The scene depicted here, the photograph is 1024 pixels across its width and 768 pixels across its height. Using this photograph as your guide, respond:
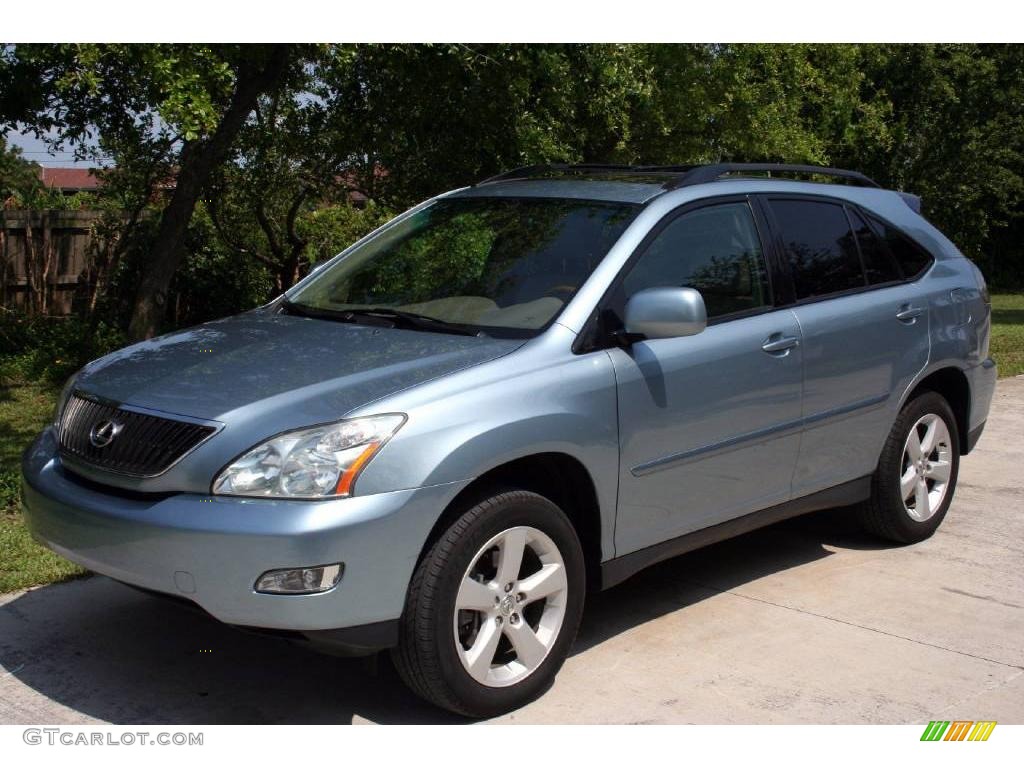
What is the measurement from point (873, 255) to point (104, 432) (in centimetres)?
363

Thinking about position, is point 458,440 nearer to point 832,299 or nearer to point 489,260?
point 489,260

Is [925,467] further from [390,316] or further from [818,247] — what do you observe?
[390,316]

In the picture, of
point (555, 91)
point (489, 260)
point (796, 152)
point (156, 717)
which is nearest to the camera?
point (156, 717)

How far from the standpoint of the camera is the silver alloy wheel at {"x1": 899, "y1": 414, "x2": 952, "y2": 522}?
6145 mm

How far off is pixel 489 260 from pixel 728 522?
1.44 metres

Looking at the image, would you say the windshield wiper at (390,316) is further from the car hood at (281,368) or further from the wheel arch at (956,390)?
the wheel arch at (956,390)

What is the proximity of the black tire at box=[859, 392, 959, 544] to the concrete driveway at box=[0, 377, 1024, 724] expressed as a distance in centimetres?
13

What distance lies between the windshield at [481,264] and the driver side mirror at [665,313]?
0.28 metres

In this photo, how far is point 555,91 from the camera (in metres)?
10.1

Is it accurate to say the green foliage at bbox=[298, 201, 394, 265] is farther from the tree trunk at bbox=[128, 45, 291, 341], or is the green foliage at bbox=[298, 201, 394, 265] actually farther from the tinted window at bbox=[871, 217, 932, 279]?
the tinted window at bbox=[871, 217, 932, 279]

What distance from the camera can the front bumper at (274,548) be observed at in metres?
3.72

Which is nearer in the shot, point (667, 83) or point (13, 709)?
point (13, 709)

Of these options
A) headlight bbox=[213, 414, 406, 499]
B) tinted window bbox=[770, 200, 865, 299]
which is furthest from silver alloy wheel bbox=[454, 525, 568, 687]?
tinted window bbox=[770, 200, 865, 299]

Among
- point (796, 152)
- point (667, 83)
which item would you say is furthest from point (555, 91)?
point (796, 152)
